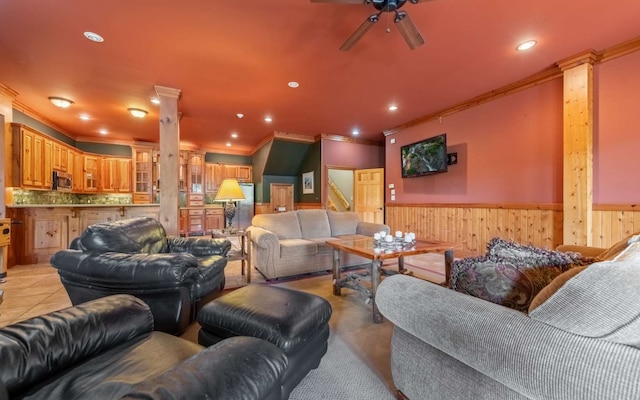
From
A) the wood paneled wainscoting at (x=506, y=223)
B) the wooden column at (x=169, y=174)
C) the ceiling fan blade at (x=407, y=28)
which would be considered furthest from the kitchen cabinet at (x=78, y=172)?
the wood paneled wainscoting at (x=506, y=223)

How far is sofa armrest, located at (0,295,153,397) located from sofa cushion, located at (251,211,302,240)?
254cm

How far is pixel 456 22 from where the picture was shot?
7.97 feet

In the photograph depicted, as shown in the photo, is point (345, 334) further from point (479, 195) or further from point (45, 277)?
point (45, 277)

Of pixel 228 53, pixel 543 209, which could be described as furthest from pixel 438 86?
pixel 228 53

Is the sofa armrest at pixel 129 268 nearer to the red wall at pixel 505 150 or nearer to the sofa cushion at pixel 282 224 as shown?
the sofa cushion at pixel 282 224

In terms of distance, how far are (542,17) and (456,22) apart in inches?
30.8

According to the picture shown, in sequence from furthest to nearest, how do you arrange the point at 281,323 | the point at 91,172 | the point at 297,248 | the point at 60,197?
the point at 91,172 → the point at 60,197 → the point at 297,248 → the point at 281,323

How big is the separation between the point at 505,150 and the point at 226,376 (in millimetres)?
4729

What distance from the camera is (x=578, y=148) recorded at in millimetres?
3092

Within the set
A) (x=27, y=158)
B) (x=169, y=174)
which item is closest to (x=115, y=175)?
(x=27, y=158)

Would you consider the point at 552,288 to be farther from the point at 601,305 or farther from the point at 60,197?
the point at 60,197

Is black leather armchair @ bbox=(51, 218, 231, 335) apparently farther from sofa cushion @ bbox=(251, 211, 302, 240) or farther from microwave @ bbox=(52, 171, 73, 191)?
microwave @ bbox=(52, 171, 73, 191)

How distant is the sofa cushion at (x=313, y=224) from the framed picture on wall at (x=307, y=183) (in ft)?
10.2

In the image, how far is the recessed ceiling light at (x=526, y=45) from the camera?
9.13ft
